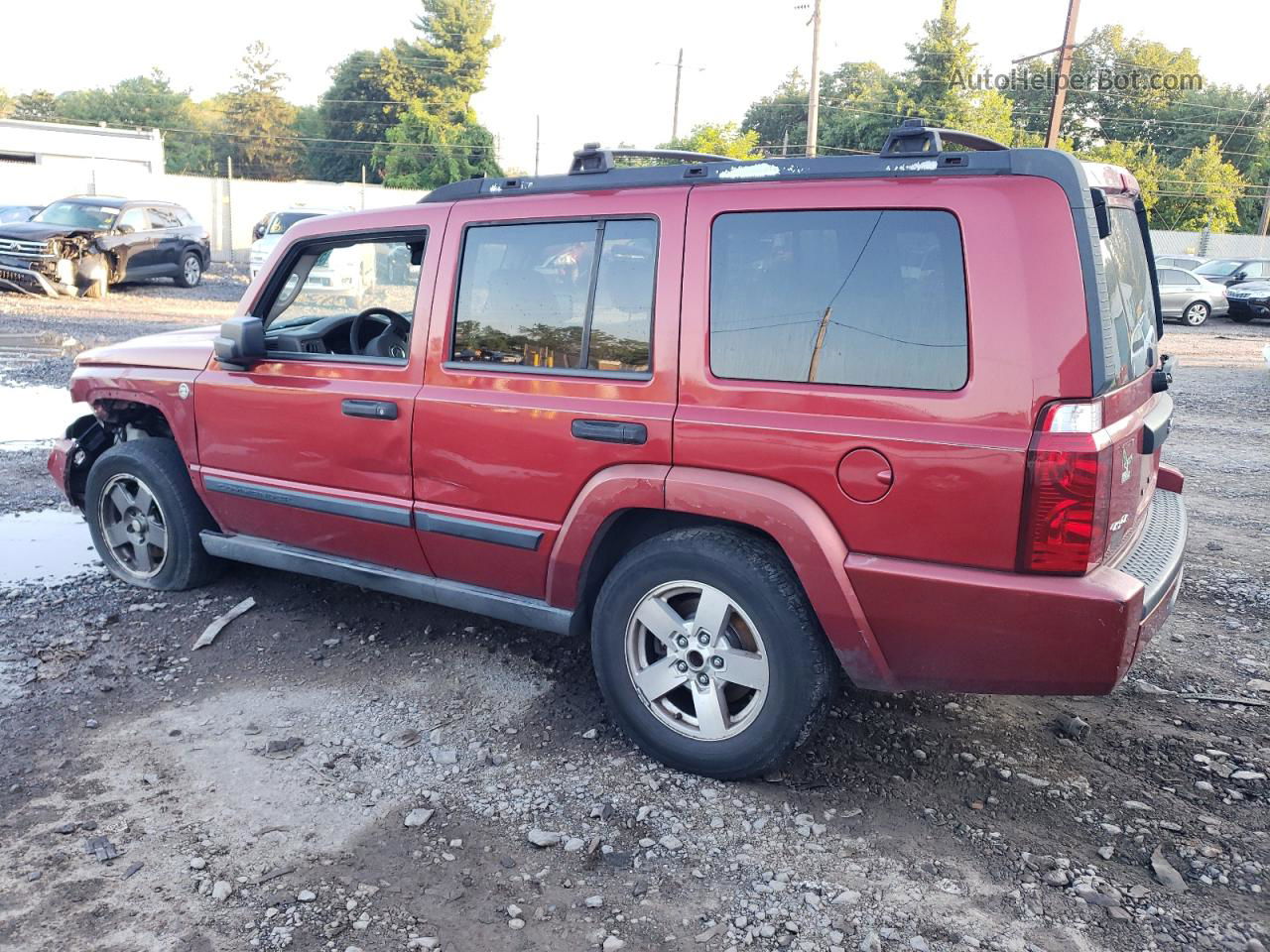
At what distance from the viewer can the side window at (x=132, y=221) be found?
1858cm

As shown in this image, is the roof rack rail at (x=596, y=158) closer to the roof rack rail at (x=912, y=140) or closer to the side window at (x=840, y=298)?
the side window at (x=840, y=298)

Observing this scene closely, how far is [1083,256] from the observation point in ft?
9.03

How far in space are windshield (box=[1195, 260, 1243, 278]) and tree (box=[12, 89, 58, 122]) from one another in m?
74.0

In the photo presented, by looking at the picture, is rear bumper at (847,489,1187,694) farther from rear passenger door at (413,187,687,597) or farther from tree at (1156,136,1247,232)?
tree at (1156,136,1247,232)

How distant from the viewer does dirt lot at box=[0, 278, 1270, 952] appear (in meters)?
2.69

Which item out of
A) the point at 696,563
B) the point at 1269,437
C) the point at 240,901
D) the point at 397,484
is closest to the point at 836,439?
the point at 696,563

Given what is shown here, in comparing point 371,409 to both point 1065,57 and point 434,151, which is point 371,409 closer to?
point 1065,57

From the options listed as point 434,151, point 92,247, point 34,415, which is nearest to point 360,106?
point 434,151

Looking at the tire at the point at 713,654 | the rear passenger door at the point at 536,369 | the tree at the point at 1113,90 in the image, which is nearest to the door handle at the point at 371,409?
the rear passenger door at the point at 536,369

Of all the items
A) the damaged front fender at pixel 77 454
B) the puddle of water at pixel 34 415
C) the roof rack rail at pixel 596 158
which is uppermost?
the roof rack rail at pixel 596 158

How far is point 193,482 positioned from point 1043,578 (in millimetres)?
3714

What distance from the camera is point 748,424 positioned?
3121 millimetres

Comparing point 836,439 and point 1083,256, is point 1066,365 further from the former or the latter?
point 836,439

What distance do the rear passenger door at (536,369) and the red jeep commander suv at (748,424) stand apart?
0.01 m
